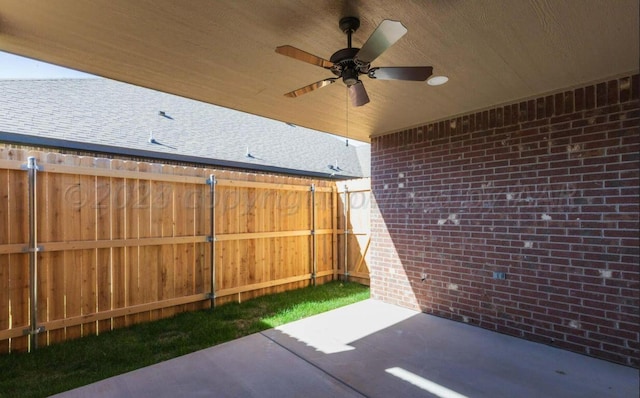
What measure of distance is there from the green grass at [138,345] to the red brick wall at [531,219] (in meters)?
1.70

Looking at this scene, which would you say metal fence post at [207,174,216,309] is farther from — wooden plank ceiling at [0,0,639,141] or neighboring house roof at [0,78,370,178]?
neighboring house roof at [0,78,370,178]

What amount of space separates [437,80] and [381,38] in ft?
4.48

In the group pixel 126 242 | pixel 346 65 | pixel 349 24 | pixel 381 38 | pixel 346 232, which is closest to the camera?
pixel 381 38

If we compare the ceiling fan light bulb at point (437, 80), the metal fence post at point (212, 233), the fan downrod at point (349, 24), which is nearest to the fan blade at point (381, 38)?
the fan downrod at point (349, 24)

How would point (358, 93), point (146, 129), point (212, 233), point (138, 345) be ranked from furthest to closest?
point (146, 129), point (212, 233), point (138, 345), point (358, 93)

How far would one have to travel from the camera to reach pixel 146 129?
7387mm

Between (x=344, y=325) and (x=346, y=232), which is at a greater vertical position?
(x=346, y=232)

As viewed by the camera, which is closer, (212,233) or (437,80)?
(437,80)

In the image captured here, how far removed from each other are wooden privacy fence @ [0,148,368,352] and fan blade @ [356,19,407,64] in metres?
3.35

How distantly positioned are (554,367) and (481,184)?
6.42ft

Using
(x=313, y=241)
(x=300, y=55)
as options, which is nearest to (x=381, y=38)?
(x=300, y=55)

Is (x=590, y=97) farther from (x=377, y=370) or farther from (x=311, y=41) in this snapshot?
(x=377, y=370)

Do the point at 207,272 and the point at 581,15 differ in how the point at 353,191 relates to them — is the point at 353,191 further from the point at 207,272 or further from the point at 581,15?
the point at 581,15

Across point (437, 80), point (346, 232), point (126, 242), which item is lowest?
point (346, 232)
